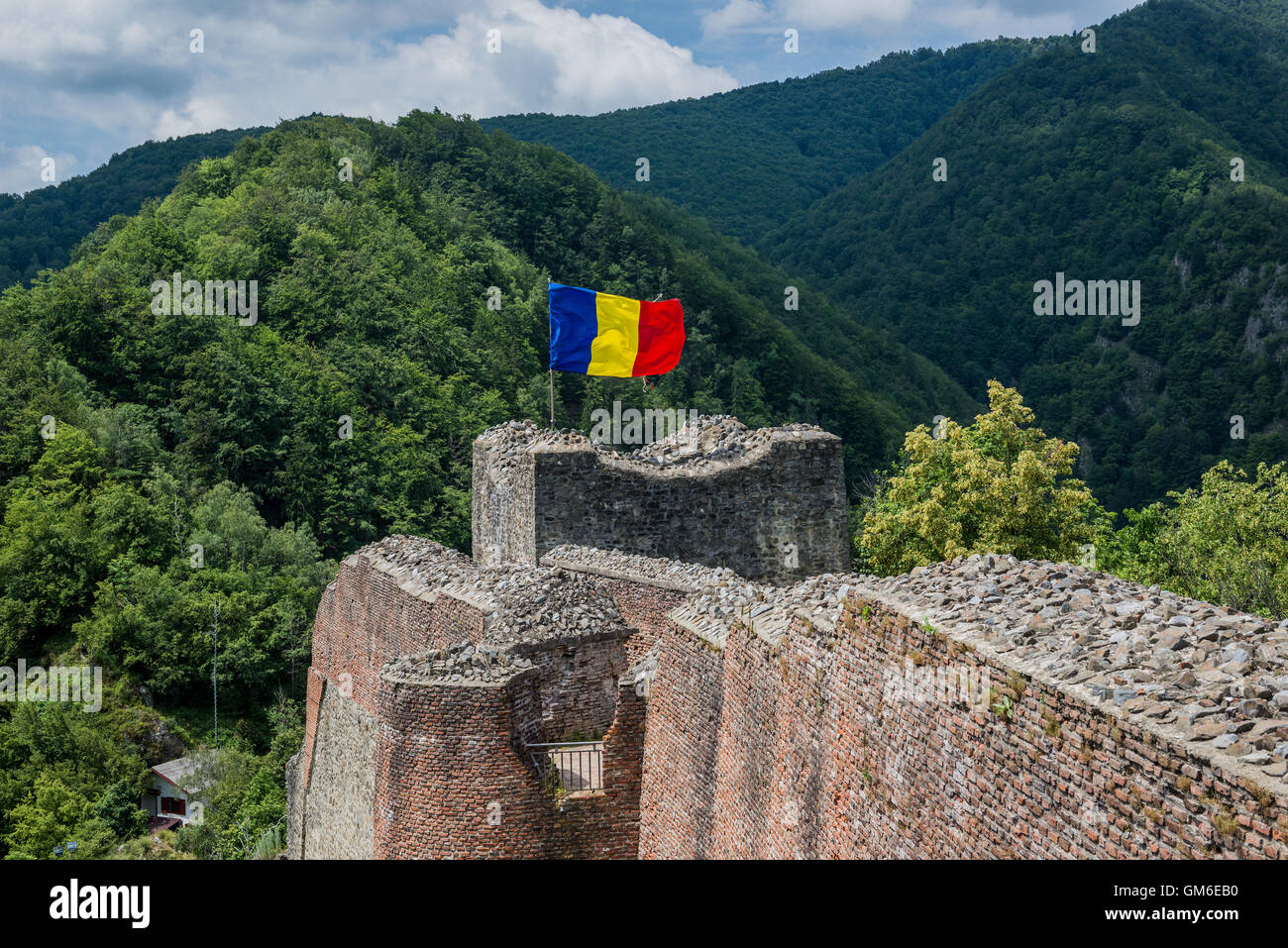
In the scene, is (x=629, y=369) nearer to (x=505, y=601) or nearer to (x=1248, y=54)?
(x=505, y=601)

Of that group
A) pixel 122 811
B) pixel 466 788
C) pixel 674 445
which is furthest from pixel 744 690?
pixel 122 811

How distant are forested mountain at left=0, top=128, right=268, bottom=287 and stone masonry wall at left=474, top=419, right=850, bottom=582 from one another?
10935 centimetres

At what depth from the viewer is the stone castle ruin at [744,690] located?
640cm

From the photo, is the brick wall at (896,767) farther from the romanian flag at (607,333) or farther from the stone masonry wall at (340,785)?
the romanian flag at (607,333)

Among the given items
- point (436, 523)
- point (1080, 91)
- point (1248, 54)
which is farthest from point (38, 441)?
point (1248, 54)

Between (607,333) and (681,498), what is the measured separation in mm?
3505

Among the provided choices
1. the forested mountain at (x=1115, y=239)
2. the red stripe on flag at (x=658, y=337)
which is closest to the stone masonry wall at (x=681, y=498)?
the red stripe on flag at (x=658, y=337)

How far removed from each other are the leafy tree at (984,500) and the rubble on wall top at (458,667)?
11722 mm

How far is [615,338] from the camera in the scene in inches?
853

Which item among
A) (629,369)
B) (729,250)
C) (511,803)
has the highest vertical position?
(729,250)

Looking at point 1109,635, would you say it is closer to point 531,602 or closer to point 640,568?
point 531,602

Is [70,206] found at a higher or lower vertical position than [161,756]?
higher
